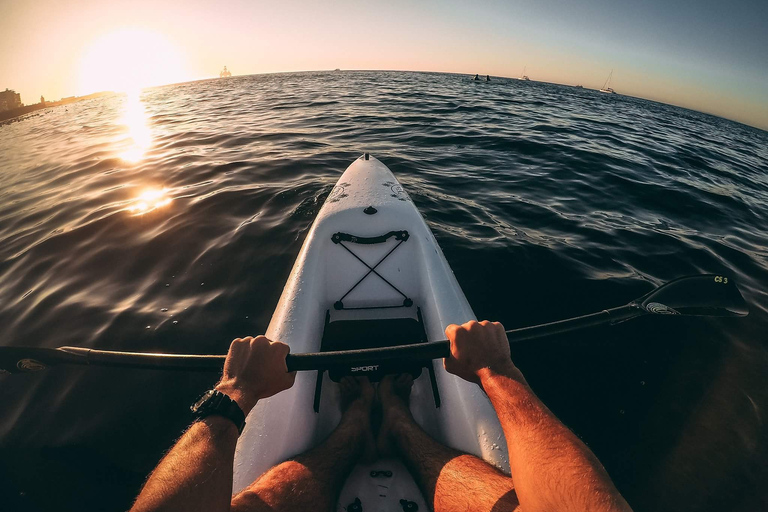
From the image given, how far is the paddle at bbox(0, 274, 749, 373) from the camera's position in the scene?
181 centimetres

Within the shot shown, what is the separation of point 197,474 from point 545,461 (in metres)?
1.52

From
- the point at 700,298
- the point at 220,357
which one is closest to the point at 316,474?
the point at 220,357

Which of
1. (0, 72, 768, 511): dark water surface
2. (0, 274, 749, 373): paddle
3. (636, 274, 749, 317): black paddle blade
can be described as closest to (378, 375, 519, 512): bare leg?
(0, 274, 749, 373): paddle

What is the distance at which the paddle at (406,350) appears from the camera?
181 centimetres

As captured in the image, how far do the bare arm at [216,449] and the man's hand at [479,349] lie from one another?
3.49 feet

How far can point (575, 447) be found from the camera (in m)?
1.29

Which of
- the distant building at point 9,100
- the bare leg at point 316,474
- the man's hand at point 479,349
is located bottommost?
the bare leg at point 316,474

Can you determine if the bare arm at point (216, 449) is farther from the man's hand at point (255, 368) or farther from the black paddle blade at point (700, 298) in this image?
the black paddle blade at point (700, 298)

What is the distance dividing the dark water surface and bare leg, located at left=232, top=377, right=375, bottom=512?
149cm

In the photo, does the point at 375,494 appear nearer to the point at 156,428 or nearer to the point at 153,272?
the point at 156,428

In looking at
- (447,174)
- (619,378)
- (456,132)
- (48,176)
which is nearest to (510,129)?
(456,132)

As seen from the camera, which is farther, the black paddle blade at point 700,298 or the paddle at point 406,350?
the black paddle blade at point 700,298

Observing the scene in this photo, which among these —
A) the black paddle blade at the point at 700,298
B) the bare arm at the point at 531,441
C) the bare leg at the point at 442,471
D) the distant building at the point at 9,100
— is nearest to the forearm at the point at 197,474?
the bare leg at the point at 442,471

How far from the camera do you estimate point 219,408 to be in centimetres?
150
